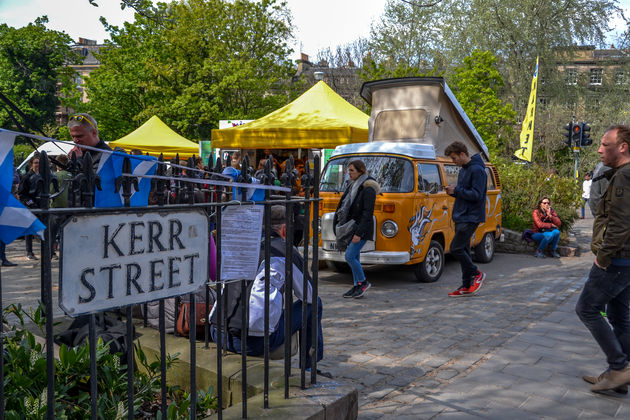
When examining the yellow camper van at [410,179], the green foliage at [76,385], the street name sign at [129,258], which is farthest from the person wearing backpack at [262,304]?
the yellow camper van at [410,179]

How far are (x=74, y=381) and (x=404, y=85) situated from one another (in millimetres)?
8699

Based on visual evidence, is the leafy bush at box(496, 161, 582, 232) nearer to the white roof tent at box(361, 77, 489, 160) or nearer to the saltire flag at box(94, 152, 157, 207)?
the white roof tent at box(361, 77, 489, 160)

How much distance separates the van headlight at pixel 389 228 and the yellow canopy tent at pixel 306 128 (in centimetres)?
413

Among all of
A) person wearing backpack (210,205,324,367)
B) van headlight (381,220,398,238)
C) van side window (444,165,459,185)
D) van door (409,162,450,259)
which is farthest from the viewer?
van side window (444,165,459,185)

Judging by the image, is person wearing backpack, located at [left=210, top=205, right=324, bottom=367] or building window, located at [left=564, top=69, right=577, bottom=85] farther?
building window, located at [left=564, top=69, right=577, bottom=85]

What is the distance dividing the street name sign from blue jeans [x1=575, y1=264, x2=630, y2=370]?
3074mm

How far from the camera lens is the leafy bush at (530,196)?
1269cm

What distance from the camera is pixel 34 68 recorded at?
3.39 metres

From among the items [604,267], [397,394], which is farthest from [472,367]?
[604,267]

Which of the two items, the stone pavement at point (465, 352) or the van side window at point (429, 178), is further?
the van side window at point (429, 178)

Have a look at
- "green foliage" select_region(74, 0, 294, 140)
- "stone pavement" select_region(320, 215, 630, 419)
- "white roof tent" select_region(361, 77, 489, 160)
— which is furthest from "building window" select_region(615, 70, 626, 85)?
"stone pavement" select_region(320, 215, 630, 419)

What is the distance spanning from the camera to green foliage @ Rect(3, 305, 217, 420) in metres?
2.53

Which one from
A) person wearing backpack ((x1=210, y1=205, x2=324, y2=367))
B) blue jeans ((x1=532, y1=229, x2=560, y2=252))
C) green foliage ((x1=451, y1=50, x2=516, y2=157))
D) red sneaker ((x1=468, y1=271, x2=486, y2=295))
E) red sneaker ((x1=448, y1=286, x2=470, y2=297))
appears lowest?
red sneaker ((x1=448, y1=286, x2=470, y2=297))

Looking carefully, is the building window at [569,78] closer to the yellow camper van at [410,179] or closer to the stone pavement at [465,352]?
the yellow camper van at [410,179]
